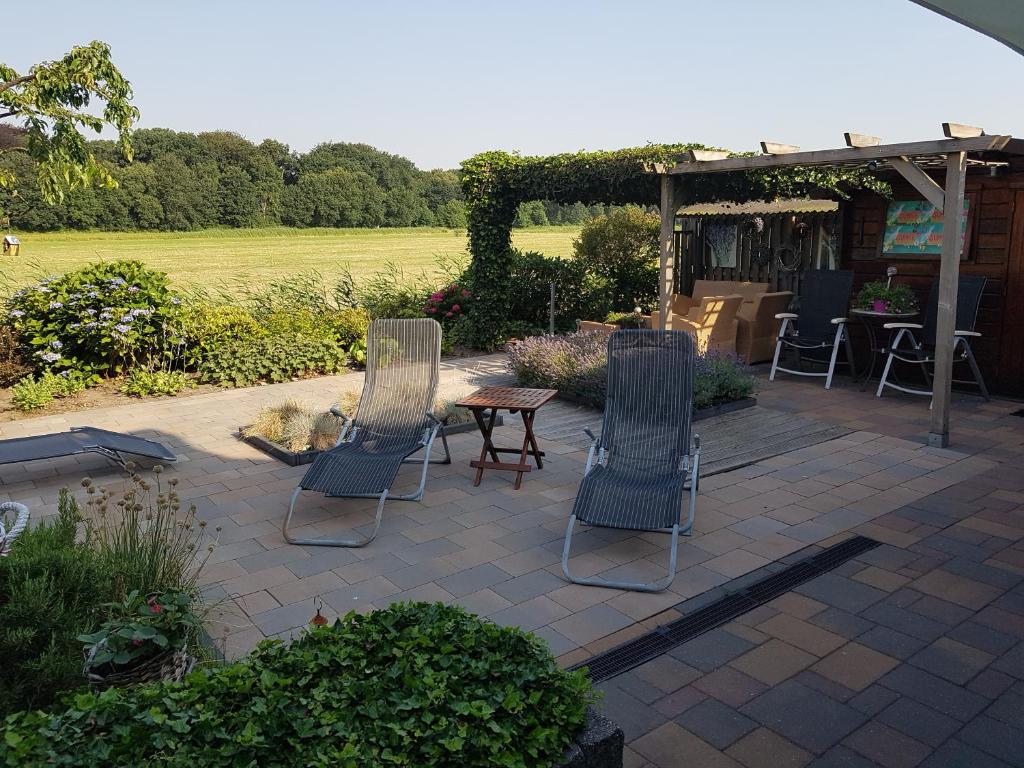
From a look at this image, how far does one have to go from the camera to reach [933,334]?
7988 millimetres

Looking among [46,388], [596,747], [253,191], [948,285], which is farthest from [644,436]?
[253,191]

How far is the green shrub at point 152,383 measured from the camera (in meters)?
8.44

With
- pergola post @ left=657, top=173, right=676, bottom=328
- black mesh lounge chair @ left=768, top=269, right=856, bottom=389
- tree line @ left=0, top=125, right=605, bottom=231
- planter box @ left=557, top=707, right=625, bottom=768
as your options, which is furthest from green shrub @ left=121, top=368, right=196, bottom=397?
tree line @ left=0, top=125, right=605, bottom=231

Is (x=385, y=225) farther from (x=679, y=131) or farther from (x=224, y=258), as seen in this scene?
(x=679, y=131)

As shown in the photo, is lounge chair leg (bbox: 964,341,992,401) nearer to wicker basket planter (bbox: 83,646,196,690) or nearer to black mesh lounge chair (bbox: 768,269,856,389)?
black mesh lounge chair (bbox: 768,269,856,389)

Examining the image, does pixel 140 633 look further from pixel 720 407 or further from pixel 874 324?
pixel 874 324

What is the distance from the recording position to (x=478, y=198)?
36.6 ft

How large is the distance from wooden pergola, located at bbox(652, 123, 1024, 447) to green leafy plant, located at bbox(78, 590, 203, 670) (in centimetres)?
585

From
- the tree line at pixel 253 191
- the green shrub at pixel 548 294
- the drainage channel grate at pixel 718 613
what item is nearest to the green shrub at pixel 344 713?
the drainage channel grate at pixel 718 613

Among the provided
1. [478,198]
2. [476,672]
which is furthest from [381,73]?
[476,672]

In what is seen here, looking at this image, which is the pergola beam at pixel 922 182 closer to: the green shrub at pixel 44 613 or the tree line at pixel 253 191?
the green shrub at pixel 44 613

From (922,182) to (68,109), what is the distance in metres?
8.49

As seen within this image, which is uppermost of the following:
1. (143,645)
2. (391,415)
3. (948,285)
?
(948,285)

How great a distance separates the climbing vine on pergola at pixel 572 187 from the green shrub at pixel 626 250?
2.63m
